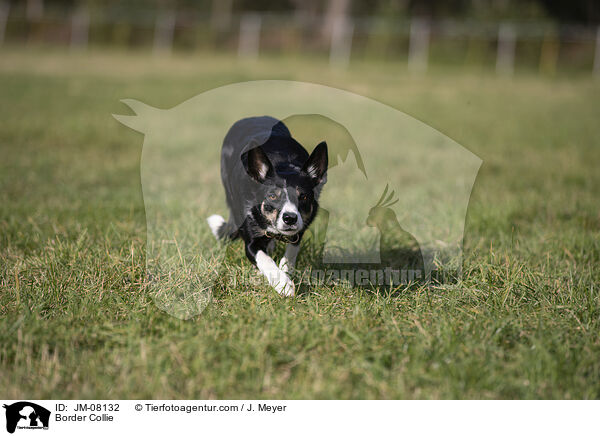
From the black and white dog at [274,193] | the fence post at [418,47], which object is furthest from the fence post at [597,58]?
the black and white dog at [274,193]

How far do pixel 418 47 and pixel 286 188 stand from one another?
19.9 metres

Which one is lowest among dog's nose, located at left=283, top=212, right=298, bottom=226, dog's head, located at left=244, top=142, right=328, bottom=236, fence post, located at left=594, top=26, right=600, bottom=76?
dog's nose, located at left=283, top=212, right=298, bottom=226

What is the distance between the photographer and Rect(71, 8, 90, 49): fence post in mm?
25125

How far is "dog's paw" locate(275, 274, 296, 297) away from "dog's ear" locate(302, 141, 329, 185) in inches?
24.4

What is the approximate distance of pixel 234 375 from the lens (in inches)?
96.0

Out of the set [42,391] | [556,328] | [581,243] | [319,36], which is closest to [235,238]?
[42,391]

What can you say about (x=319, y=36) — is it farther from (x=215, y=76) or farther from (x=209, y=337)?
(x=209, y=337)

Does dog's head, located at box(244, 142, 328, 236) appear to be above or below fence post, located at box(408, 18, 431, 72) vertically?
below

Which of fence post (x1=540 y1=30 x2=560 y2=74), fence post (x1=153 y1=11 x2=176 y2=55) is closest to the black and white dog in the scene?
fence post (x1=540 y1=30 x2=560 y2=74)

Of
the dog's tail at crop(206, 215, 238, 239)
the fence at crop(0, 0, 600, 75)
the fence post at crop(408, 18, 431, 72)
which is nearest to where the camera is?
the dog's tail at crop(206, 215, 238, 239)

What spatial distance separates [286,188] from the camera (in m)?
3.04

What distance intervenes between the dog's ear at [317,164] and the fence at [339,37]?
17.8 m

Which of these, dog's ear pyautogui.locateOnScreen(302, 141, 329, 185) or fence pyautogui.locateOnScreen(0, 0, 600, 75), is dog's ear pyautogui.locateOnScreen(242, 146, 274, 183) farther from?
A: fence pyautogui.locateOnScreen(0, 0, 600, 75)
